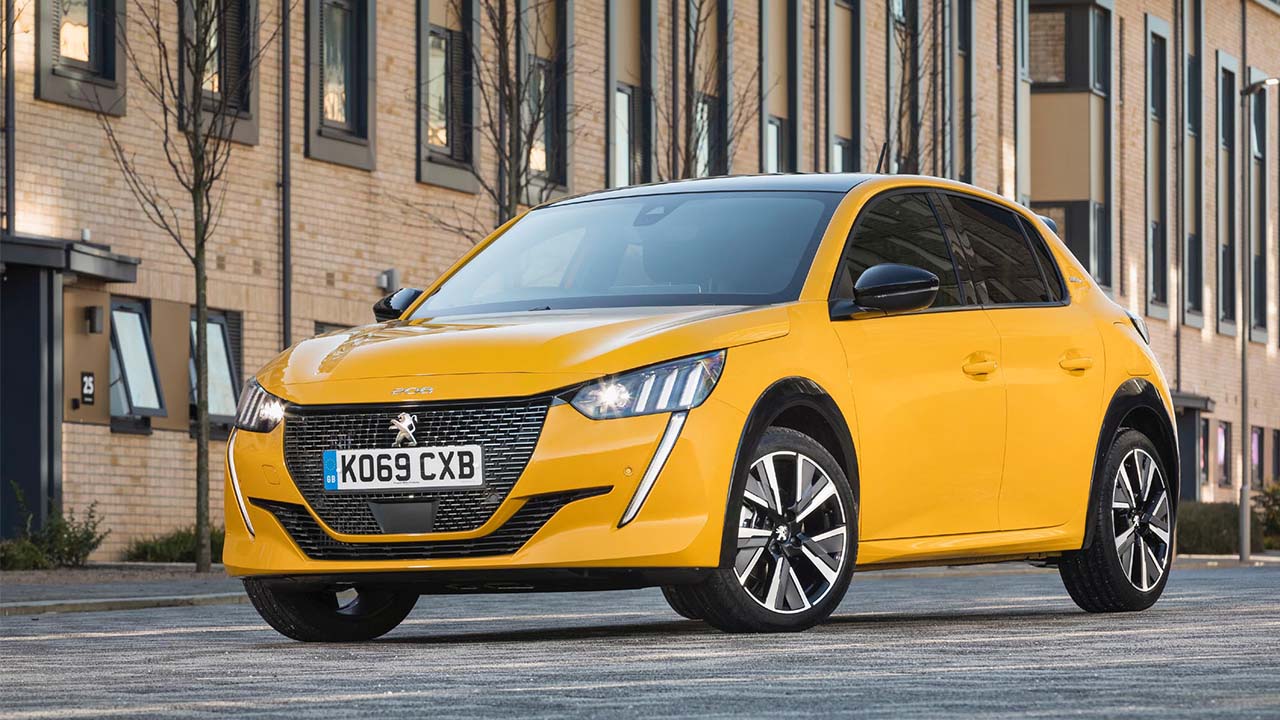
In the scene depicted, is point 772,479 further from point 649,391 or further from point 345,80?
point 345,80

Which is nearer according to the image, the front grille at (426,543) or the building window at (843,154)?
the front grille at (426,543)

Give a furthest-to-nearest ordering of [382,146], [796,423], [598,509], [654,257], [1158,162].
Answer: [1158,162], [382,146], [654,257], [796,423], [598,509]

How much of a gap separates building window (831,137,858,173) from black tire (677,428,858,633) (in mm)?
30534

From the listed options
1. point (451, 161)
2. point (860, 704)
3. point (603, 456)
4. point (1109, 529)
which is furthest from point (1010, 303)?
point (451, 161)

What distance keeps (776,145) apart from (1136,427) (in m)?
26.8

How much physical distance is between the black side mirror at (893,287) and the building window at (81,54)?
15187 mm

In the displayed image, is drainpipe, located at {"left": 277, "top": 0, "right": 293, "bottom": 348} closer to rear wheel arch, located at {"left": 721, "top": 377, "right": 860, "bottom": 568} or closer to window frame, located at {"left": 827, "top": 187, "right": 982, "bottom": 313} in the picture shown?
window frame, located at {"left": 827, "top": 187, "right": 982, "bottom": 313}

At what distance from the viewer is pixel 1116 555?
11.2 metres

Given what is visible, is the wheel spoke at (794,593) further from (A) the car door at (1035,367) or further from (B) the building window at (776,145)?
(B) the building window at (776,145)

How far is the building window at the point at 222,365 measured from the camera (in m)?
26.1

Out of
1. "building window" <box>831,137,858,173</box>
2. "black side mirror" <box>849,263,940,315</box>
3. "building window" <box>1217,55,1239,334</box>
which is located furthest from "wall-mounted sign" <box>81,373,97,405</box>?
"building window" <box>1217,55,1239,334</box>

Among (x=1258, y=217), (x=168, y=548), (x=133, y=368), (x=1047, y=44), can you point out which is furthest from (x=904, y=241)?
(x=1258, y=217)

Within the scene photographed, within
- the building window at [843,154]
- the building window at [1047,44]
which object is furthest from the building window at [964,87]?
the building window at [1047,44]

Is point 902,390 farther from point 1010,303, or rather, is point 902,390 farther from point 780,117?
point 780,117
